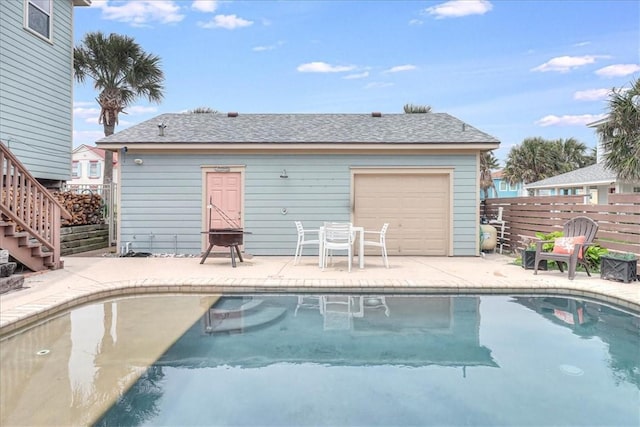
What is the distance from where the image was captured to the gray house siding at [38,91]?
945 cm

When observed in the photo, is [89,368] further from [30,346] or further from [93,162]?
[93,162]

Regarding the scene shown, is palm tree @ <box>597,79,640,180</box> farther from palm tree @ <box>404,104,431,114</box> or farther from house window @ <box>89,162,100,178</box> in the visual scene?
house window @ <box>89,162,100,178</box>

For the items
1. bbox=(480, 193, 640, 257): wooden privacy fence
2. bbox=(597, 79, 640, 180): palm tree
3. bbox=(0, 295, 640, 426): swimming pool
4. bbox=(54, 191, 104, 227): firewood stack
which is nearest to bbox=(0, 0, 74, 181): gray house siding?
bbox=(54, 191, 104, 227): firewood stack

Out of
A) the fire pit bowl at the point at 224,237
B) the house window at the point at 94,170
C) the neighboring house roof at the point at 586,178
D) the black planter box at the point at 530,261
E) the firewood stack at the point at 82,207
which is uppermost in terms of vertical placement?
the house window at the point at 94,170

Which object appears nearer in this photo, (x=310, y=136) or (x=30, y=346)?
(x=30, y=346)

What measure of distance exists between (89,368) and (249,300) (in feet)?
7.91

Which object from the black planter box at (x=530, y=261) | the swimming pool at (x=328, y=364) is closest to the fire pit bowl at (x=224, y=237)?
the swimming pool at (x=328, y=364)

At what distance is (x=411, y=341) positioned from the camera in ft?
13.6

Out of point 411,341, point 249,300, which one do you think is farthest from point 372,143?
point 411,341

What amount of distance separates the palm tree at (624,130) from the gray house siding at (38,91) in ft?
53.2

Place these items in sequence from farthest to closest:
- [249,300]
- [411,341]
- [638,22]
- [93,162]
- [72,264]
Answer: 1. [93,162]
2. [638,22]
3. [72,264]
4. [249,300]
5. [411,341]

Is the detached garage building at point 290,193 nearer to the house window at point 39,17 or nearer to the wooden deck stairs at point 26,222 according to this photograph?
the wooden deck stairs at point 26,222

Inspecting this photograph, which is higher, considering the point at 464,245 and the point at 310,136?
the point at 310,136

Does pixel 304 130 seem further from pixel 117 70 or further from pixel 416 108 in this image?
pixel 416 108
